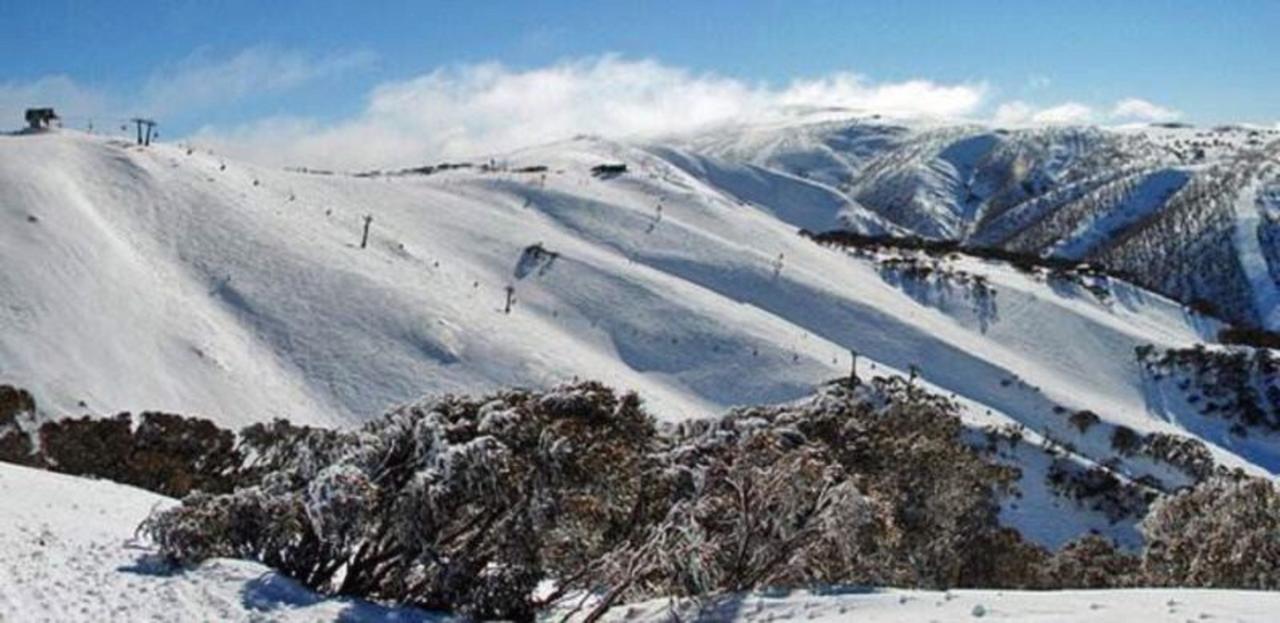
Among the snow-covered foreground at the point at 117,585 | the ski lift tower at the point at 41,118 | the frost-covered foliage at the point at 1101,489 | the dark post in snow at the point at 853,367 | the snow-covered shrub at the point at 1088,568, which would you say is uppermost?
the ski lift tower at the point at 41,118

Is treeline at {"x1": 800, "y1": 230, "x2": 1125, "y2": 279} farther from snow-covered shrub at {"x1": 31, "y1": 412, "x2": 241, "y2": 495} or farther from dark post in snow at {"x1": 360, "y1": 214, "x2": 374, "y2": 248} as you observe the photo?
snow-covered shrub at {"x1": 31, "y1": 412, "x2": 241, "y2": 495}

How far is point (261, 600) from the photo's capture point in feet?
67.4

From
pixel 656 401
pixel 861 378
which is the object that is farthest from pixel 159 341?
pixel 861 378

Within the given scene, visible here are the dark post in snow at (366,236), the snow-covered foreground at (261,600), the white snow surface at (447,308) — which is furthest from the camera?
the dark post in snow at (366,236)

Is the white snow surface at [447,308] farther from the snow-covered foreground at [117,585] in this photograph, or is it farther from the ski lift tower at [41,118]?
the snow-covered foreground at [117,585]

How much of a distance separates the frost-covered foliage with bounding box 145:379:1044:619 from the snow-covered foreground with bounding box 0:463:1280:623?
88 cm

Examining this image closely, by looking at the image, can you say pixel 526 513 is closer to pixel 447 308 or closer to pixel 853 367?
pixel 447 308

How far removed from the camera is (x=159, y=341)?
6594cm

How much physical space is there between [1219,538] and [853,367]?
55.7m

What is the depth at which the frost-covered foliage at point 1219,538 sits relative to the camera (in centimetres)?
2817

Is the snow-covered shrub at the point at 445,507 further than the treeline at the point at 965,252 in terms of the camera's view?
No

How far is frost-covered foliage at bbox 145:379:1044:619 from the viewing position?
71.9 feet

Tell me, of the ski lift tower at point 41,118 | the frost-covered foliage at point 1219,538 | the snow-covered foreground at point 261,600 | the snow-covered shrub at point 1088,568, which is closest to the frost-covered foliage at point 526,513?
the snow-covered foreground at point 261,600

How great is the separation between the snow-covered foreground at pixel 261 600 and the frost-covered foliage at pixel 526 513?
885 mm
